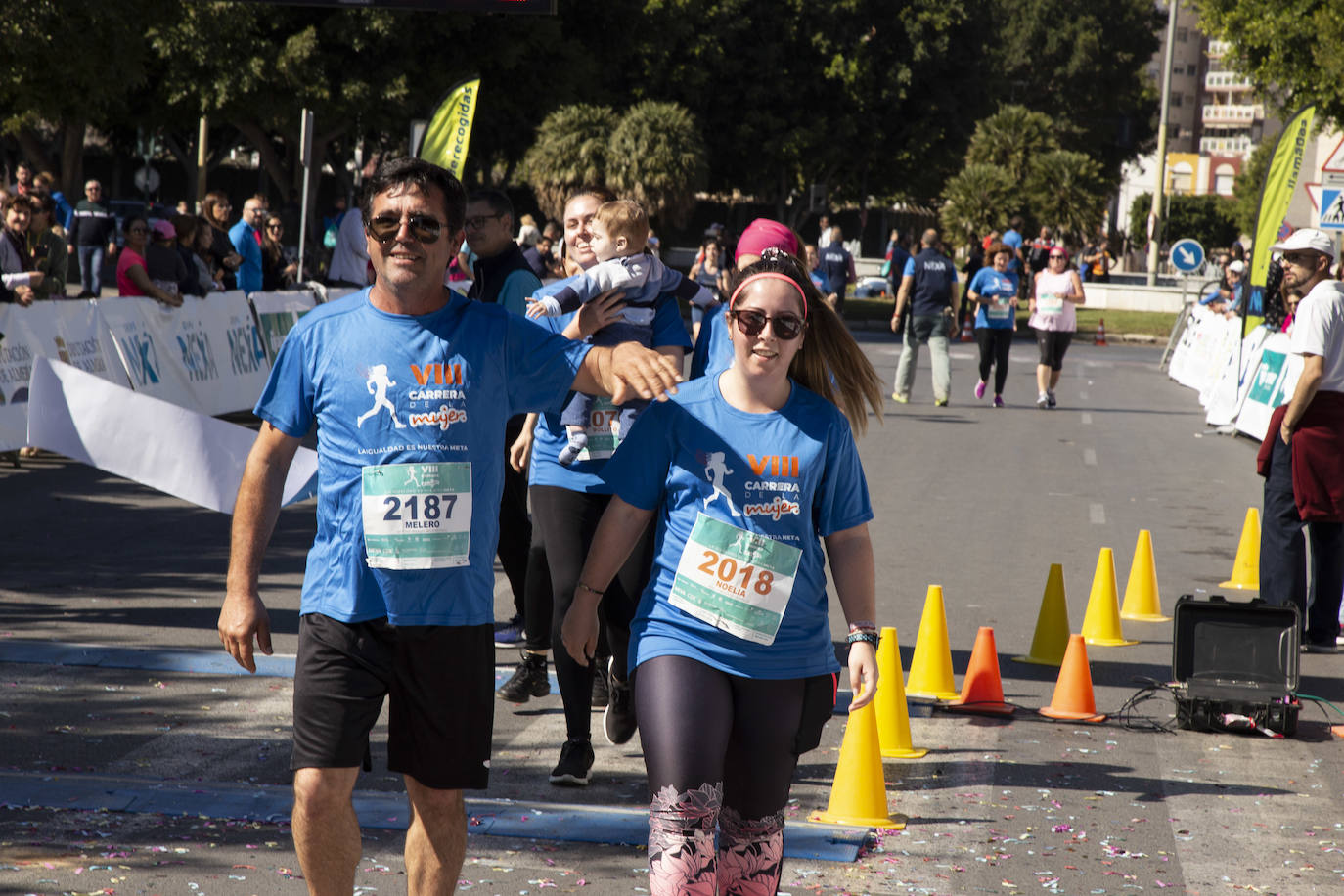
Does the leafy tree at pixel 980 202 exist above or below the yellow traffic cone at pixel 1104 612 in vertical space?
above

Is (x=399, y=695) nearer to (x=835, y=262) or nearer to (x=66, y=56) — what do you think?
(x=66, y=56)

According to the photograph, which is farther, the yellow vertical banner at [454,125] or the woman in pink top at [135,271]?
the yellow vertical banner at [454,125]

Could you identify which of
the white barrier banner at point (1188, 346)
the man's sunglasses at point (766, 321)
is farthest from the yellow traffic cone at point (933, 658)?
the white barrier banner at point (1188, 346)

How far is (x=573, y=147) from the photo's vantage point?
4456 centimetres

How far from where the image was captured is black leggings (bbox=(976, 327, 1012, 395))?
19797 millimetres

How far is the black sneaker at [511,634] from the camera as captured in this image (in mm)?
7586

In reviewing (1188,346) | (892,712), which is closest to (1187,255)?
(1188,346)

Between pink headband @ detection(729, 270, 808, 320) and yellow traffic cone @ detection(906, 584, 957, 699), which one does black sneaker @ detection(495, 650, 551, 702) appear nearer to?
yellow traffic cone @ detection(906, 584, 957, 699)

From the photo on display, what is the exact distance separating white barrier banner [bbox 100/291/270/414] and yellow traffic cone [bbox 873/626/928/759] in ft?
30.8

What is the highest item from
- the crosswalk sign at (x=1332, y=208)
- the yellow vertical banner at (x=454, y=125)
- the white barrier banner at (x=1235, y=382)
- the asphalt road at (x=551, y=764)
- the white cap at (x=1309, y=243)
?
the yellow vertical banner at (x=454, y=125)

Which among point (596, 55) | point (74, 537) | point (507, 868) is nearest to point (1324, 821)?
point (507, 868)

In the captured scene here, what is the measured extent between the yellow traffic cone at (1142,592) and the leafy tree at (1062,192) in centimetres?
4432

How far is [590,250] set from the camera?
5676 mm

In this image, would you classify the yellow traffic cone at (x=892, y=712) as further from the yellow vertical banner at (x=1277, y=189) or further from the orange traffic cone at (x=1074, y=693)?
the yellow vertical banner at (x=1277, y=189)
